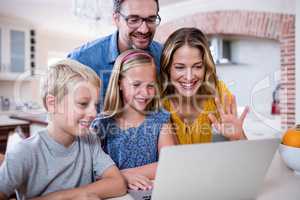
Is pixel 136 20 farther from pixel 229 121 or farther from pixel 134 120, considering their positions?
pixel 229 121

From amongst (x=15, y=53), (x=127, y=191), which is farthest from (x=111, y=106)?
(x=15, y=53)

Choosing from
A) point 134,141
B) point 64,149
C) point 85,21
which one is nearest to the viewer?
point 64,149

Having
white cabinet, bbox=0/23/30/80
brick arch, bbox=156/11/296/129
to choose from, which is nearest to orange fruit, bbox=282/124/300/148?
brick arch, bbox=156/11/296/129

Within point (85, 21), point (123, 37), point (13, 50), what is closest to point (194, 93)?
point (123, 37)

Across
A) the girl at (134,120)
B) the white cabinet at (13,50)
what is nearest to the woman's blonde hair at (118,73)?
the girl at (134,120)

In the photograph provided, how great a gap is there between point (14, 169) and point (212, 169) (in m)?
0.40

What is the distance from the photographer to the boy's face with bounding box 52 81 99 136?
2.15 feet

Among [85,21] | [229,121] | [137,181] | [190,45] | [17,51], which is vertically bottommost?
[137,181]

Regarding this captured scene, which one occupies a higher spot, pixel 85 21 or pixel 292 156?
pixel 85 21

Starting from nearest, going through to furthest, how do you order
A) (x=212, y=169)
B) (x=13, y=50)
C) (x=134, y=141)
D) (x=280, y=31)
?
1. (x=212, y=169)
2. (x=134, y=141)
3. (x=280, y=31)
4. (x=13, y=50)

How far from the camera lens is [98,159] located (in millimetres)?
721

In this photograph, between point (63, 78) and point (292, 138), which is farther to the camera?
point (292, 138)

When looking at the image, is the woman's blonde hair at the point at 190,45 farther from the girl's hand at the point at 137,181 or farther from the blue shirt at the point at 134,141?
the girl's hand at the point at 137,181

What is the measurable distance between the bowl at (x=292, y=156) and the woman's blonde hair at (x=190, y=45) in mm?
256
